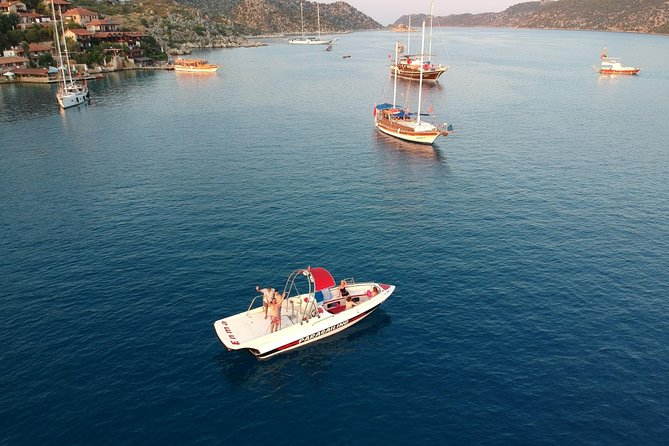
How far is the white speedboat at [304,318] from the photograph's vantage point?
4341 centimetres

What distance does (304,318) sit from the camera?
45.8 metres

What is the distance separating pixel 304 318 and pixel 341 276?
1225cm

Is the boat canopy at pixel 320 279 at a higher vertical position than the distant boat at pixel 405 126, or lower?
lower

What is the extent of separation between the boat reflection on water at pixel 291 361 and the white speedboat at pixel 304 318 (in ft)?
2.33

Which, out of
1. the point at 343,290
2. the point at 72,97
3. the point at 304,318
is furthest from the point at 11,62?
the point at 304,318

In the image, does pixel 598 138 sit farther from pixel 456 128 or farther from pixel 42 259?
pixel 42 259

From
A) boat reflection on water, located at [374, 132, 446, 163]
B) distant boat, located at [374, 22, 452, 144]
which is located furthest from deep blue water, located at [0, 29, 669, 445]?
distant boat, located at [374, 22, 452, 144]

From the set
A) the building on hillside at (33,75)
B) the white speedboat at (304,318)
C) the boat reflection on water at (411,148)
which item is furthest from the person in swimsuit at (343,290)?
the building on hillside at (33,75)

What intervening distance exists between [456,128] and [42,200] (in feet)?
324

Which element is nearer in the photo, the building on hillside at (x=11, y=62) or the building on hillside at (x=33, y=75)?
the building on hillside at (x=33, y=75)

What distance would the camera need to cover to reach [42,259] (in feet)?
196

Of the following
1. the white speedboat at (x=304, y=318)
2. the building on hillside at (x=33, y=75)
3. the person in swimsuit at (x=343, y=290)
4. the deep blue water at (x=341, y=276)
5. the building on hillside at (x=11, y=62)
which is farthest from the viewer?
the building on hillside at (x=11, y=62)

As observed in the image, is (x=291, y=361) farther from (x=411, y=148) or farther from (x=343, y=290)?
(x=411, y=148)

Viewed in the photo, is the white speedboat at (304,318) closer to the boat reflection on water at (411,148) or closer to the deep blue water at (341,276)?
the deep blue water at (341,276)
